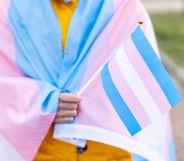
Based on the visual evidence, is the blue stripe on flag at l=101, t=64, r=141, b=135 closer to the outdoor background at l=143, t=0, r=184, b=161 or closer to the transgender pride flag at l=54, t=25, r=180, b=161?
the transgender pride flag at l=54, t=25, r=180, b=161

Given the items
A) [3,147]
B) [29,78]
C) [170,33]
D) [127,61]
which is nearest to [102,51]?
[127,61]

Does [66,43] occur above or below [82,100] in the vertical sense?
above

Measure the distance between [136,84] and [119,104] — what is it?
0.35 feet

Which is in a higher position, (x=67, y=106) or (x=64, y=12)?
(x=64, y=12)

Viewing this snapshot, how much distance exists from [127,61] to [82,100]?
0.24 metres

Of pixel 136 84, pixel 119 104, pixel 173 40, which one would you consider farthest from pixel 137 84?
pixel 173 40

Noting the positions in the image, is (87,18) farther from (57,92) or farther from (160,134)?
(160,134)

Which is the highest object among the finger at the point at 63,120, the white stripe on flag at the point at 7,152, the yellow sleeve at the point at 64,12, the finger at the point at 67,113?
the yellow sleeve at the point at 64,12

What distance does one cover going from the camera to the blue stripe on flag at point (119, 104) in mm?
2836

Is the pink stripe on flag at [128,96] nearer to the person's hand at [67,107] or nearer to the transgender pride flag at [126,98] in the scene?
the transgender pride flag at [126,98]

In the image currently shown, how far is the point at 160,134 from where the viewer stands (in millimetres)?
2982

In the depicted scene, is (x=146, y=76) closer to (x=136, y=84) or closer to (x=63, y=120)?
(x=136, y=84)

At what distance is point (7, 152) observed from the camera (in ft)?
9.50

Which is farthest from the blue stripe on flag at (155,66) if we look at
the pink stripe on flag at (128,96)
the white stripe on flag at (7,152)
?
the white stripe on flag at (7,152)
